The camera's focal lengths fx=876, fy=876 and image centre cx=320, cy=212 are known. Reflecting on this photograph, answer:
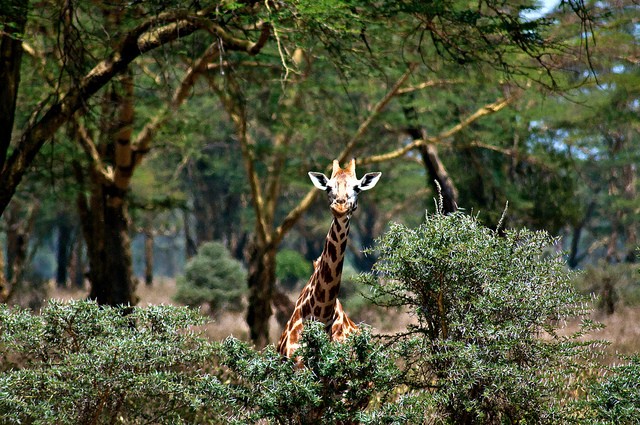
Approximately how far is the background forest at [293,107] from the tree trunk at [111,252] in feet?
0.12

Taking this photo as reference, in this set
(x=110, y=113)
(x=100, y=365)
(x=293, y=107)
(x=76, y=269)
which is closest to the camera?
(x=100, y=365)

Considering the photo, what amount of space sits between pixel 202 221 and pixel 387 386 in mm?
37004

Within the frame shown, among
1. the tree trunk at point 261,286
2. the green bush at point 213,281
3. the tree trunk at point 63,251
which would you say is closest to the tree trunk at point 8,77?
the tree trunk at point 261,286

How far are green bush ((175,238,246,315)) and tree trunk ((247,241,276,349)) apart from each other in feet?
29.2

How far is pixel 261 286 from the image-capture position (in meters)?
17.9

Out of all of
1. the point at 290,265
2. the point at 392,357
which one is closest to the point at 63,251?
the point at 290,265

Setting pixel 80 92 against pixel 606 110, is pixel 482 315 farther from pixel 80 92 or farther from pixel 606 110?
pixel 606 110

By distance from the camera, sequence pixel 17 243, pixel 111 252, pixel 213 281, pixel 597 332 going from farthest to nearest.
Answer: pixel 213 281
pixel 17 243
pixel 597 332
pixel 111 252

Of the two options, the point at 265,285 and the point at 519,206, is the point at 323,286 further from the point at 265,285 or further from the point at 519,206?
the point at 519,206

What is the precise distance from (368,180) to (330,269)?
0.92m

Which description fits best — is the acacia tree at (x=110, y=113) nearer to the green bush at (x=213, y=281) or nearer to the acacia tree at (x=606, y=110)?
the acacia tree at (x=606, y=110)

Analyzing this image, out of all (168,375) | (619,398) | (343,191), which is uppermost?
(343,191)

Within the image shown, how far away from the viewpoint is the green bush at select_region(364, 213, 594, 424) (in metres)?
6.98

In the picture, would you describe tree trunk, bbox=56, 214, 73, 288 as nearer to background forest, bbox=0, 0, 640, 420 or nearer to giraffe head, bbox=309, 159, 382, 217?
background forest, bbox=0, 0, 640, 420
